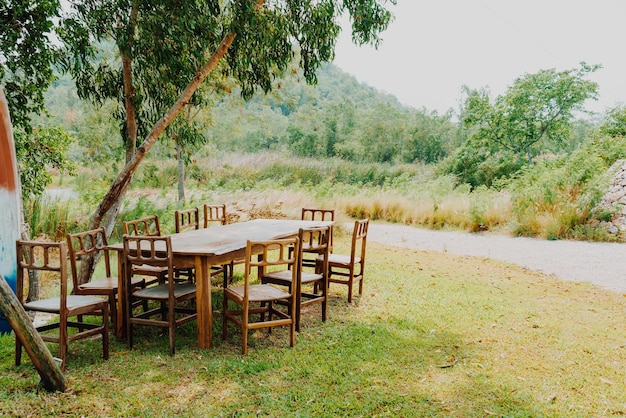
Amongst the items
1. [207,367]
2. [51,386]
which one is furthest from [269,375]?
[51,386]

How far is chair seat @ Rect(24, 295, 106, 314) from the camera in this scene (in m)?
3.09

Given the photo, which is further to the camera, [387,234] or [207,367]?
[387,234]

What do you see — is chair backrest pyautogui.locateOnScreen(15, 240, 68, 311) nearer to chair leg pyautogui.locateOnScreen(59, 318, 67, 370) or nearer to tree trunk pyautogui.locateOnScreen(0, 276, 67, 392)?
chair leg pyautogui.locateOnScreen(59, 318, 67, 370)

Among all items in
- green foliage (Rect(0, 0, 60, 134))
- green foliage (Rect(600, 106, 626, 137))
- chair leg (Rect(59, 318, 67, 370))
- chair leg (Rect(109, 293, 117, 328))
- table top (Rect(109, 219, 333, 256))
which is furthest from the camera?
green foliage (Rect(600, 106, 626, 137))

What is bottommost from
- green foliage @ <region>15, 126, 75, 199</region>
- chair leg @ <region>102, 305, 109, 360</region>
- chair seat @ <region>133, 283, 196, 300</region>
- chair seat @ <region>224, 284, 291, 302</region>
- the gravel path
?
the gravel path

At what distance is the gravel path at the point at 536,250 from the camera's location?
21.2 ft

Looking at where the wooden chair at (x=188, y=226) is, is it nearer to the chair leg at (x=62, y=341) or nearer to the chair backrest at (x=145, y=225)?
the chair backrest at (x=145, y=225)

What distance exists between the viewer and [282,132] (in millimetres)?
34812

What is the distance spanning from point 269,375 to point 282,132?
32469mm

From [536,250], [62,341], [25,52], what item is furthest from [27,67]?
[536,250]

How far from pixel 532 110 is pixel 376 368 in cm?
2182

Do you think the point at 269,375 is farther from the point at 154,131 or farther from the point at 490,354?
the point at 154,131

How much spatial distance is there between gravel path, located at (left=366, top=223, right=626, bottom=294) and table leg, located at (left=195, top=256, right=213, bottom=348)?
499 cm

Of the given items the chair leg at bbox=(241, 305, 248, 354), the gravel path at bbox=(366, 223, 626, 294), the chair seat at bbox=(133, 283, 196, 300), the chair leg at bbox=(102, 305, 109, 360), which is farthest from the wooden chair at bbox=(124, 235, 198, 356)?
the gravel path at bbox=(366, 223, 626, 294)
